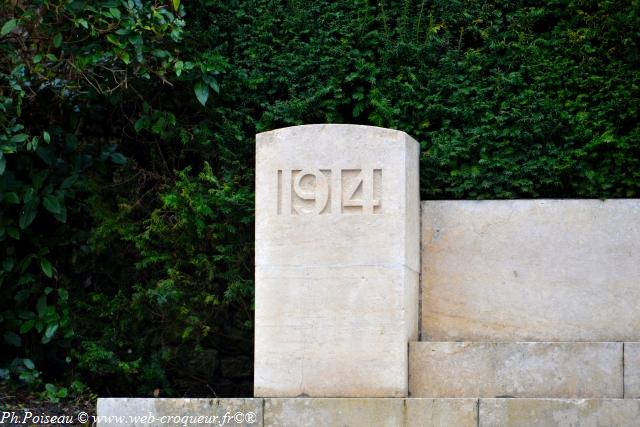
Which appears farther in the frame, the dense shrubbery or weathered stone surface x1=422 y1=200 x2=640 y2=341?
the dense shrubbery

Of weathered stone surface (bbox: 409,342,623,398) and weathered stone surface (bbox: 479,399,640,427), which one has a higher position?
weathered stone surface (bbox: 409,342,623,398)

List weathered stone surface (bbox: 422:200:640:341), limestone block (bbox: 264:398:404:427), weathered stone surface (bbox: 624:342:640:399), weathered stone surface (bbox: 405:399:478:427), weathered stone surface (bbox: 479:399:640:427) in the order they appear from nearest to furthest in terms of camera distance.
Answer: weathered stone surface (bbox: 479:399:640:427), weathered stone surface (bbox: 405:399:478:427), limestone block (bbox: 264:398:404:427), weathered stone surface (bbox: 624:342:640:399), weathered stone surface (bbox: 422:200:640:341)

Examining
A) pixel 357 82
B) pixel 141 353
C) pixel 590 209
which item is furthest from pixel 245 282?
pixel 590 209

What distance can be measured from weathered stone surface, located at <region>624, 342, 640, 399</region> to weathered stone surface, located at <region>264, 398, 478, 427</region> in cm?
94

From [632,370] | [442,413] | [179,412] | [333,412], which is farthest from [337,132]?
[632,370]

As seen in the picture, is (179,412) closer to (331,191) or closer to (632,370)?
(331,191)

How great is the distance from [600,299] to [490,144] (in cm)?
118

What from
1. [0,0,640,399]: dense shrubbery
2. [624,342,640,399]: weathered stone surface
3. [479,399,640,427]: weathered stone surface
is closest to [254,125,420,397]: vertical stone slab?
[479,399,640,427]: weathered stone surface

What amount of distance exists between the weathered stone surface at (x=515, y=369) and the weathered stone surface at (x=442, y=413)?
1.38 feet

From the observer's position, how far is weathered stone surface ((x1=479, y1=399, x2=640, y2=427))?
16.4 ft

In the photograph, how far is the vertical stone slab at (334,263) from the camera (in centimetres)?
554

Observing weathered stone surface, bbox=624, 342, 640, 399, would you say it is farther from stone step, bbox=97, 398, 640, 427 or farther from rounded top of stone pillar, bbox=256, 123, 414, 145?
rounded top of stone pillar, bbox=256, 123, 414, 145

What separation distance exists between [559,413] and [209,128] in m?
3.19

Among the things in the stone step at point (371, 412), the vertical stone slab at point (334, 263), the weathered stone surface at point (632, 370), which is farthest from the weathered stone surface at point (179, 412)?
the weathered stone surface at point (632, 370)
